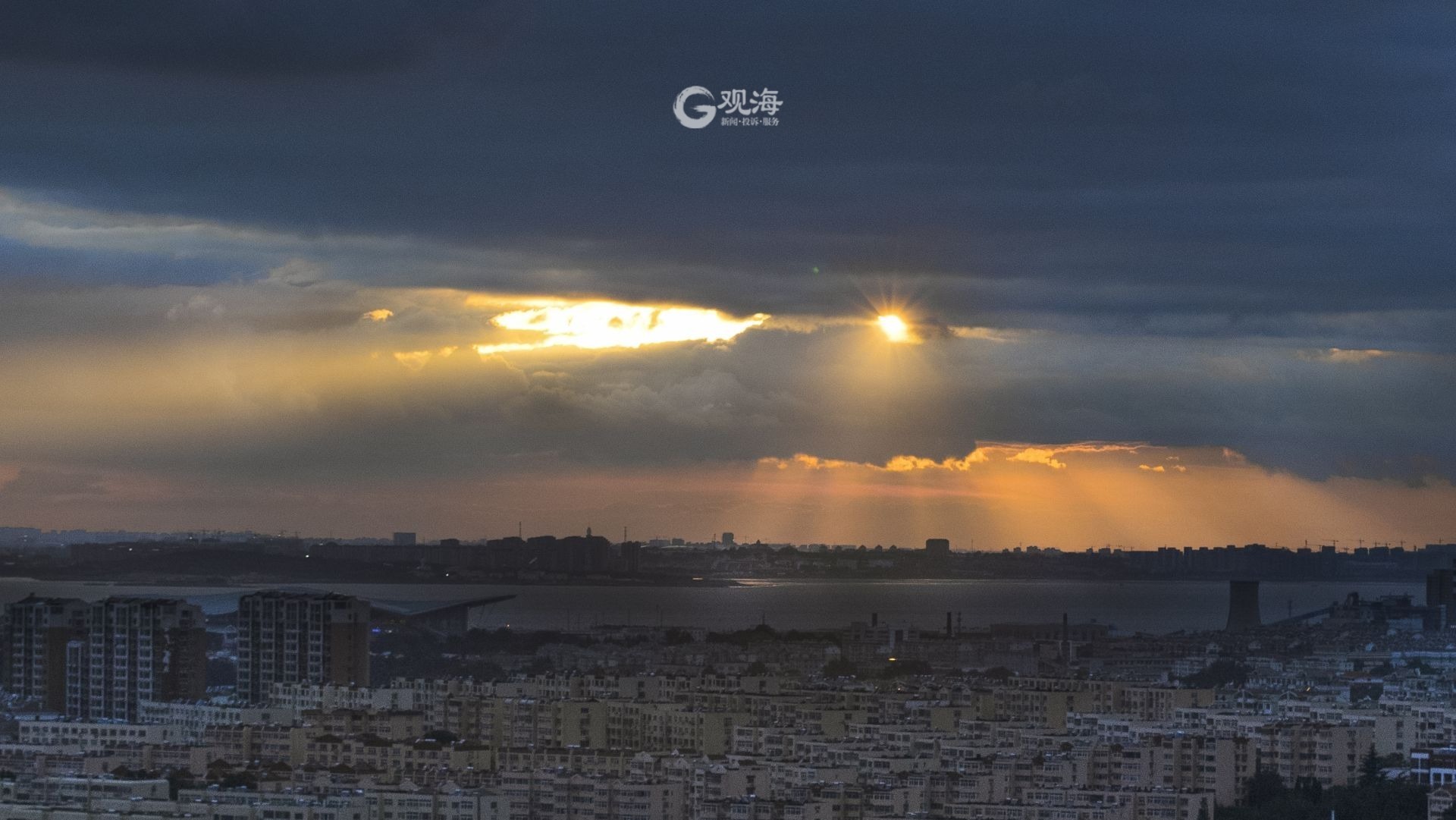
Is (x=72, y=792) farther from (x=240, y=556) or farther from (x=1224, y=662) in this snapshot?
(x=240, y=556)

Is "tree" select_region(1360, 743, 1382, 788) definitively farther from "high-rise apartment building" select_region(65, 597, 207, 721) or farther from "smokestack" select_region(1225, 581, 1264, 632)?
"smokestack" select_region(1225, 581, 1264, 632)

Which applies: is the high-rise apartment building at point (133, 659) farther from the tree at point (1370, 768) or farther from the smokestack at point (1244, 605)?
the smokestack at point (1244, 605)

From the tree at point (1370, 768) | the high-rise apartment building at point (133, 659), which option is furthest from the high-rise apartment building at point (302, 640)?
the tree at point (1370, 768)

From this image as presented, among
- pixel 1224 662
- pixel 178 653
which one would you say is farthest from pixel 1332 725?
pixel 1224 662

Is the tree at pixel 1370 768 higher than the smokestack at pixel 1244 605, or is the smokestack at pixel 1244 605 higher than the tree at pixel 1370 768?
the smokestack at pixel 1244 605

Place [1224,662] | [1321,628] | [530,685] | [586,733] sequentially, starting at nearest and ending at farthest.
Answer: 1. [586,733]
2. [530,685]
3. [1224,662]
4. [1321,628]

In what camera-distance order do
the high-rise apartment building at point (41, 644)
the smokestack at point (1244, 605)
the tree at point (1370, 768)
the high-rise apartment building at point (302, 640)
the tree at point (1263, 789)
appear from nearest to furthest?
1. the tree at point (1263, 789)
2. the tree at point (1370, 768)
3. the high-rise apartment building at point (41, 644)
4. the high-rise apartment building at point (302, 640)
5. the smokestack at point (1244, 605)
